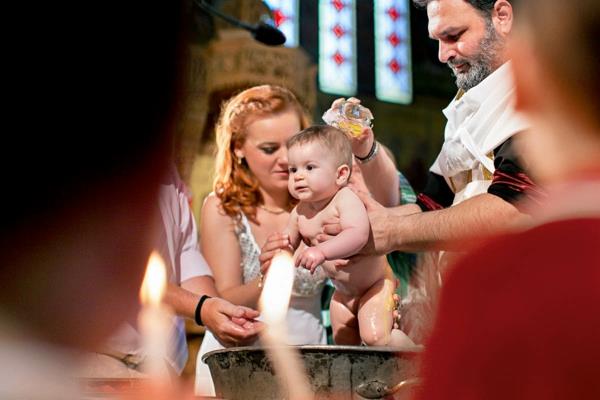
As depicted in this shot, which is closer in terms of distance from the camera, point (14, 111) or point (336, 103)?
point (14, 111)

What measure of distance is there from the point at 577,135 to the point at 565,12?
Answer: 13 cm

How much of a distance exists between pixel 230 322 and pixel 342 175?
60 cm

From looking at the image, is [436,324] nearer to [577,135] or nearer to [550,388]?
[550,388]

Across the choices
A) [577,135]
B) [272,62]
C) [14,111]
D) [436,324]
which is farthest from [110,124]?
[272,62]

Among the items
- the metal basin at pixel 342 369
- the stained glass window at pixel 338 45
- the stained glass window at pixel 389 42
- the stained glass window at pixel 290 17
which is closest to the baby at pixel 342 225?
the metal basin at pixel 342 369

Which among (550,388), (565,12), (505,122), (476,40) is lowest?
(550,388)

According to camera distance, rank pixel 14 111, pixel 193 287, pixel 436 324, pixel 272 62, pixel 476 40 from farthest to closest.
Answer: pixel 272 62 → pixel 193 287 → pixel 476 40 → pixel 436 324 → pixel 14 111

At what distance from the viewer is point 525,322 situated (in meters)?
0.89

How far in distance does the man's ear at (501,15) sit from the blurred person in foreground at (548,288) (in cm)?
227

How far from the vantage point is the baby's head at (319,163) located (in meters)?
3.17

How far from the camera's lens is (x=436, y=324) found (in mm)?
975

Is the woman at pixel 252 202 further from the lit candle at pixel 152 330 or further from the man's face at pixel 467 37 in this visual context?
the lit candle at pixel 152 330

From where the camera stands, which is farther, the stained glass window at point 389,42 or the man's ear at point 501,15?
the stained glass window at point 389,42

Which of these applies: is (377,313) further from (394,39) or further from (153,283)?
(394,39)
